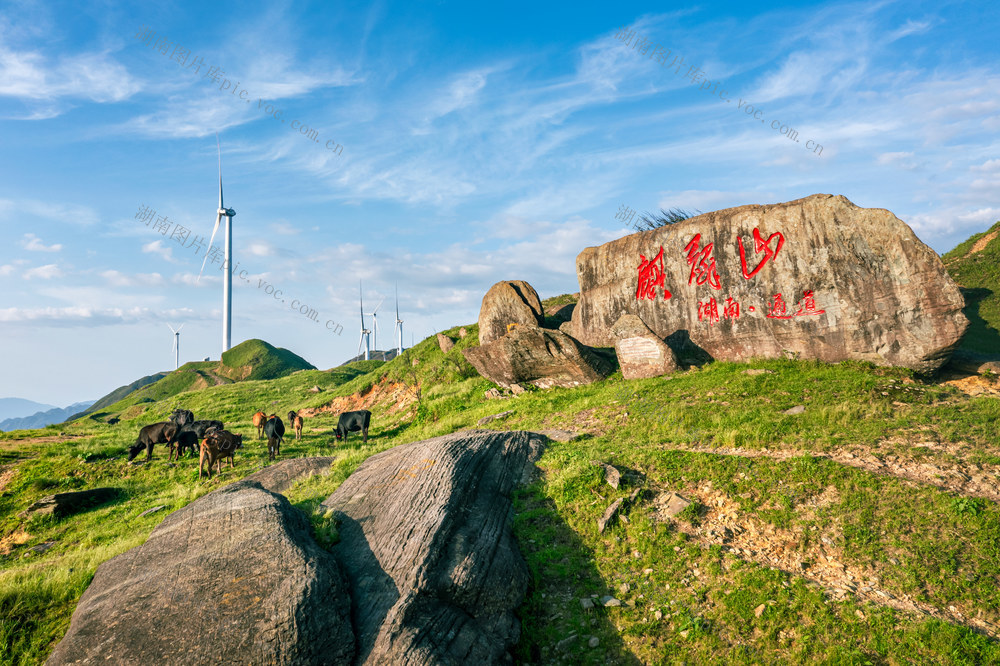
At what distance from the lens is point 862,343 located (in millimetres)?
16453

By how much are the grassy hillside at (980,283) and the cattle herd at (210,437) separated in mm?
25484

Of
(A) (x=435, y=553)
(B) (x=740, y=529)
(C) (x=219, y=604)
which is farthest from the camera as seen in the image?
(B) (x=740, y=529)

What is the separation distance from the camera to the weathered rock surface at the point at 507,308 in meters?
25.3

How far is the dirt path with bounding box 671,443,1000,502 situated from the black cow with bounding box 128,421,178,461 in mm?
21567

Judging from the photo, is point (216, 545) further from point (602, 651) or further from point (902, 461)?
point (902, 461)

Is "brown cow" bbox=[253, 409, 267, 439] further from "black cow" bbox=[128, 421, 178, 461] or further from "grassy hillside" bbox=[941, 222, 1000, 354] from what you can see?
"grassy hillside" bbox=[941, 222, 1000, 354]

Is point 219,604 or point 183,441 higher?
point 183,441

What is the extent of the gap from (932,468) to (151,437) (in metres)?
25.4

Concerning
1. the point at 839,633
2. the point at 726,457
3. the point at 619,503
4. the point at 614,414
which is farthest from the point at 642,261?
the point at 839,633

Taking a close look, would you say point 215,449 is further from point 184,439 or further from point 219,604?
point 219,604

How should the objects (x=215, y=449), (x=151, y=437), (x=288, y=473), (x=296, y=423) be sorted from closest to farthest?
(x=288, y=473), (x=215, y=449), (x=151, y=437), (x=296, y=423)

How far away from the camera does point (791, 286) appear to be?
17938 millimetres

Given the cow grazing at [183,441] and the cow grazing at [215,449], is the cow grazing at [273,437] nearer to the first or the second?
the cow grazing at [215,449]

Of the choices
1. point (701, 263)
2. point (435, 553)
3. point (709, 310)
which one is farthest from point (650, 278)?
point (435, 553)
